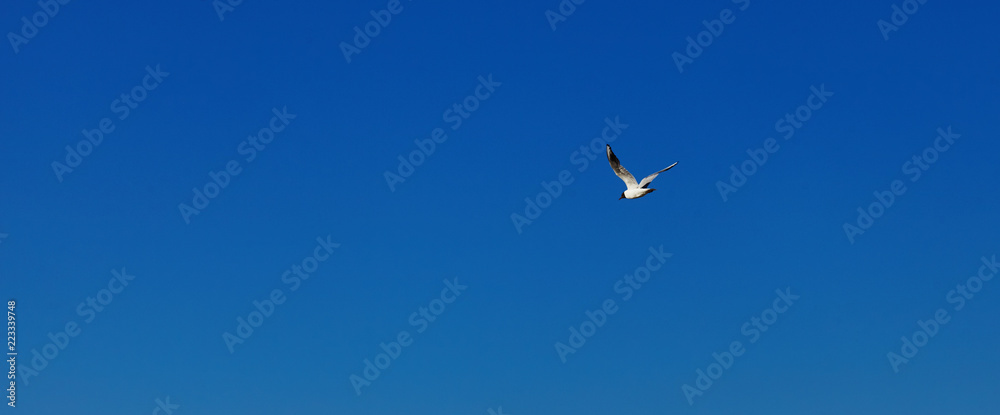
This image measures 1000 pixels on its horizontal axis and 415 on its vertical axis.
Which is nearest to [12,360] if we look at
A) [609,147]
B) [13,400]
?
[13,400]

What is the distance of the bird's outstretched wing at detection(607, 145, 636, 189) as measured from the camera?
144 feet

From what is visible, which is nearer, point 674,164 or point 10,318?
point 674,164

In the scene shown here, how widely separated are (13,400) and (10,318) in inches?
130

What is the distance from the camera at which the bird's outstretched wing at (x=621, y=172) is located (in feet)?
144

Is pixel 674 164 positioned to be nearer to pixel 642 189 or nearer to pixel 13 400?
pixel 642 189

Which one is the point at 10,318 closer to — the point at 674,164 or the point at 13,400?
→ the point at 13,400

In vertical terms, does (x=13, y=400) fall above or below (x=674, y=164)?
below

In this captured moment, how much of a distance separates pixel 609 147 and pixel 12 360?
83.8ft

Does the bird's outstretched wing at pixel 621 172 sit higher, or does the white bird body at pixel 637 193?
the bird's outstretched wing at pixel 621 172

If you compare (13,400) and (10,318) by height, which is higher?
(10,318)

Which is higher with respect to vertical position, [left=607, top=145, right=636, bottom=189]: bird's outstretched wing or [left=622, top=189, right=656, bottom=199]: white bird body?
[left=607, top=145, right=636, bottom=189]: bird's outstretched wing

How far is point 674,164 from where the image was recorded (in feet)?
133

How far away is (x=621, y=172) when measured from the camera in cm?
4419

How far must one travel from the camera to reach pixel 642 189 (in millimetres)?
43906
